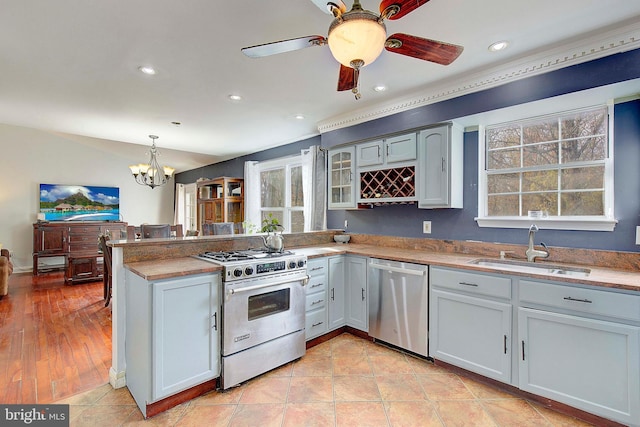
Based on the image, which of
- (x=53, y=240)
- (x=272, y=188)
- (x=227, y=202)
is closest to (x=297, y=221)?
(x=272, y=188)

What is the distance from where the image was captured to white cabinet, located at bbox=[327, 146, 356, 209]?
3.51 m

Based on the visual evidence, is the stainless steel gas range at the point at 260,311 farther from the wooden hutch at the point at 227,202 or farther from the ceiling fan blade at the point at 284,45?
the wooden hutch at the point at 227,202

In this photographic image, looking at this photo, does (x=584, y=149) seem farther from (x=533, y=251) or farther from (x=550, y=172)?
(x=533, y=251)

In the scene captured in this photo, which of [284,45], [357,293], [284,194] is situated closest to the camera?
[284,45]

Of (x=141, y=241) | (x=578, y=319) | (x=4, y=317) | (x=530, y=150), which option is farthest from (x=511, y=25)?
(x=4, y=317)

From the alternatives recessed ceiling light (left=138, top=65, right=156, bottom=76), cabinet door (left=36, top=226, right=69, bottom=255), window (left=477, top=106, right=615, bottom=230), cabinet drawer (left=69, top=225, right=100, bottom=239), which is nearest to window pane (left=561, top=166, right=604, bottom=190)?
window (left=477, top=106, right=615, bottom=230)

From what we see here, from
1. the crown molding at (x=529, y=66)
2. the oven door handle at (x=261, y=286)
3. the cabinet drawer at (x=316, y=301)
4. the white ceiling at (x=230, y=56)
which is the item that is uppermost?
the white ceiling at (x=230, y=56)

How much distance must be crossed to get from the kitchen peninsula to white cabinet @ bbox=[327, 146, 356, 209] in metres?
0.86

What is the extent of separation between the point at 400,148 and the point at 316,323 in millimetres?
1920

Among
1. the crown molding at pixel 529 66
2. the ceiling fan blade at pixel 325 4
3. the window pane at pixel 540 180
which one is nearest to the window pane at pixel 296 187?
the crown molding at pixel 529 66

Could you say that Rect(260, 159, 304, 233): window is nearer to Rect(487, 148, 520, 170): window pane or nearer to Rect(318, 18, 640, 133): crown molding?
Rect(318, 18, 640, 133): crown molding

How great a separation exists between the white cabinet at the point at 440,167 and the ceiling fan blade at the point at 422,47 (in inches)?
45.1

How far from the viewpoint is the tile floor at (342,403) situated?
6.07 ft

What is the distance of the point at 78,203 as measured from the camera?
6559mm
